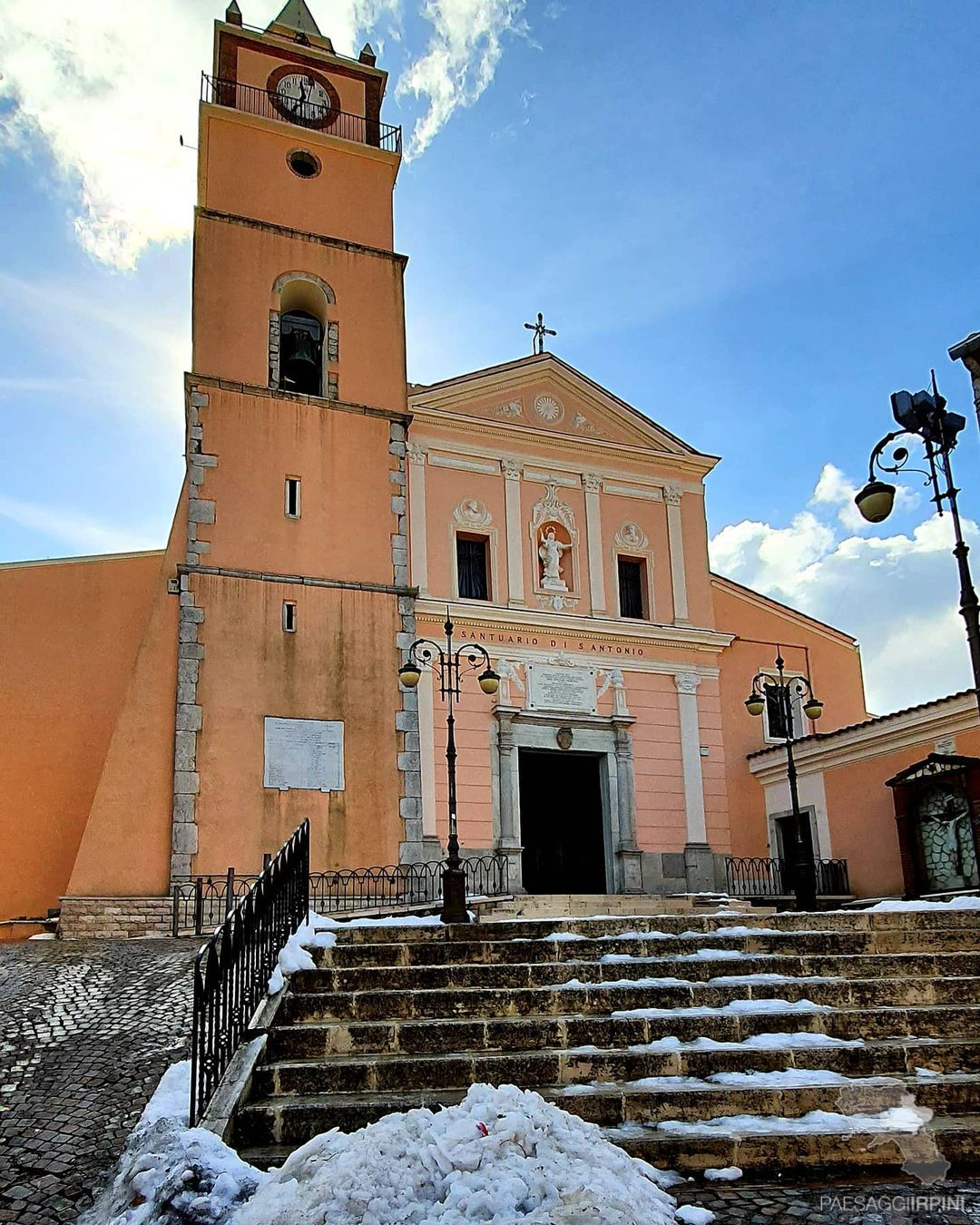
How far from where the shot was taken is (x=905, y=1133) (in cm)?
579

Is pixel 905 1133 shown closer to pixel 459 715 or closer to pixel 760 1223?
pixel 760 1223

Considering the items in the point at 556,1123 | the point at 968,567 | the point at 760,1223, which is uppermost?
the point at 968,567

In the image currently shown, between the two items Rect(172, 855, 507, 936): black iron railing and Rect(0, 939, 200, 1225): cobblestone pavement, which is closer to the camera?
Rect(0, 939, 200, 1225): cobblestone pavement

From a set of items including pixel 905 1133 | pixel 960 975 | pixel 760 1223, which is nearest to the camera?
pixel 760 1223

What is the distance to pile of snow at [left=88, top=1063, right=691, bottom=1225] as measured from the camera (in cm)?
439

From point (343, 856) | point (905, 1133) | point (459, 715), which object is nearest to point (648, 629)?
point (459, 715)

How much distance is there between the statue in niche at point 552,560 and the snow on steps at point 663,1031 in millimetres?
10002

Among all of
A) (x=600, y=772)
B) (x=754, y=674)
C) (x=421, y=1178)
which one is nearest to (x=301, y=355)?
(x=600, y=772)

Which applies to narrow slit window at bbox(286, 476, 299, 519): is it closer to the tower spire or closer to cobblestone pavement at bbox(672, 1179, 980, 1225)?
the tower spire

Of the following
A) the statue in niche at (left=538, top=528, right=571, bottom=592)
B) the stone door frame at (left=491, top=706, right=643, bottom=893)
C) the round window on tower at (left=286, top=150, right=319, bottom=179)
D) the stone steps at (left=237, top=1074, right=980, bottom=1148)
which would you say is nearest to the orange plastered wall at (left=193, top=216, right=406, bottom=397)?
the round window on tower at (left=286, top=150, right=319, bottom=179)

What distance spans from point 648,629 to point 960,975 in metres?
11.2

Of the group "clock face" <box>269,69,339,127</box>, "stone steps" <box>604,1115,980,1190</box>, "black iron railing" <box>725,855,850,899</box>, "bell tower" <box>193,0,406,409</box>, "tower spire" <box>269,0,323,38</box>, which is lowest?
"stone steps" <box>604,1115,980,1190</box>

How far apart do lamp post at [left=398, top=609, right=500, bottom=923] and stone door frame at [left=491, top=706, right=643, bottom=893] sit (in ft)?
3.55

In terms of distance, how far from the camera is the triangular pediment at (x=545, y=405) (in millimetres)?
18797
